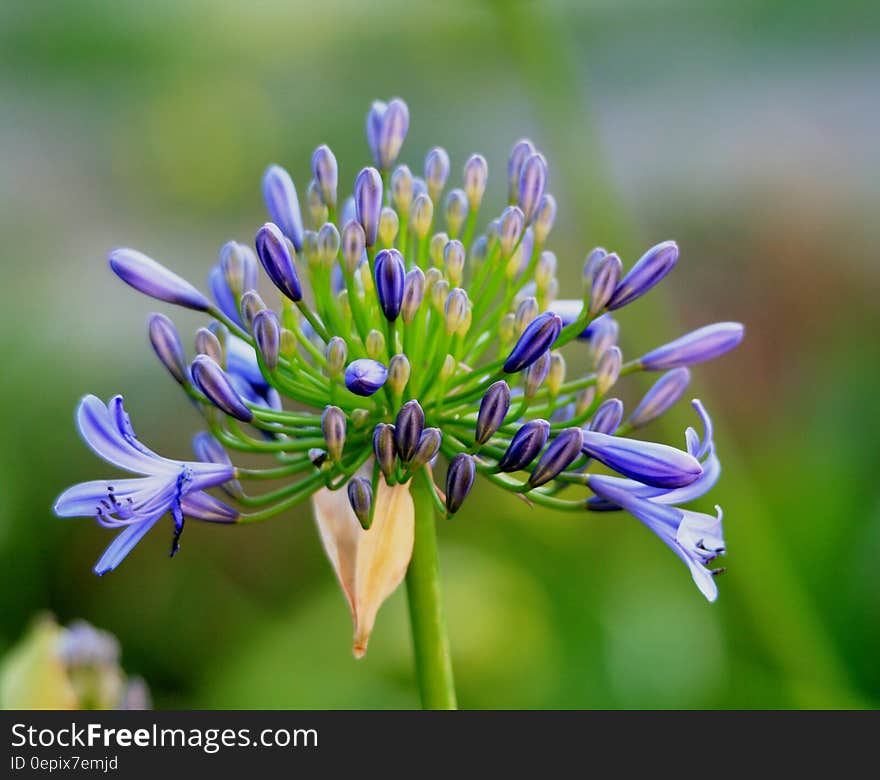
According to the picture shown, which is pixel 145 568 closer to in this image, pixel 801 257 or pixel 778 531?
pixel 778 531

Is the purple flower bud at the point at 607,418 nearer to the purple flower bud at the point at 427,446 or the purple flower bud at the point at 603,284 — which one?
the purple flower bud at the point at 603,284

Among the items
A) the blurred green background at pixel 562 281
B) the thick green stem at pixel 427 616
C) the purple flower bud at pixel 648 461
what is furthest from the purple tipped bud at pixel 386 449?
the blurred green background at pixel 562 281

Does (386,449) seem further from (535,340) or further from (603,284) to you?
(603,284)

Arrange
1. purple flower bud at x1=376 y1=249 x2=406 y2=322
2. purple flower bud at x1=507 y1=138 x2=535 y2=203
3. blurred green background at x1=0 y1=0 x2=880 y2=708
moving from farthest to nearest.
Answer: blurred green background at x1=0 y1=0 x2=880 y2=708, purple flower bud at x1=507 y1=138 x2=535 y2=203, purple flower bud at x1=376 y1=249 x2=406 y2=322

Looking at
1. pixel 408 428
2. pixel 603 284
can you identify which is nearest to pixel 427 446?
pixel 408 428

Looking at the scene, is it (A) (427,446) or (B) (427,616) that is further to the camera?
(B) (427,616)

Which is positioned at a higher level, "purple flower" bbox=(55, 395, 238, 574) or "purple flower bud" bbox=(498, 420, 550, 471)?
"purple flower" bbox=(55, 395, 238, 574)

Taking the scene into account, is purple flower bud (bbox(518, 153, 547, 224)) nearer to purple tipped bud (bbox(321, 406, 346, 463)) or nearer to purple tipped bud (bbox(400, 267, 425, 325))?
purple tipped bud (bbox(400, 267, 425, 325))

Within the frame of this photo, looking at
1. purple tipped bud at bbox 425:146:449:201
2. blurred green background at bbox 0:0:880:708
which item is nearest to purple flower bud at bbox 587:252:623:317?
purple tipped bud at bbox 425:146:449:201
